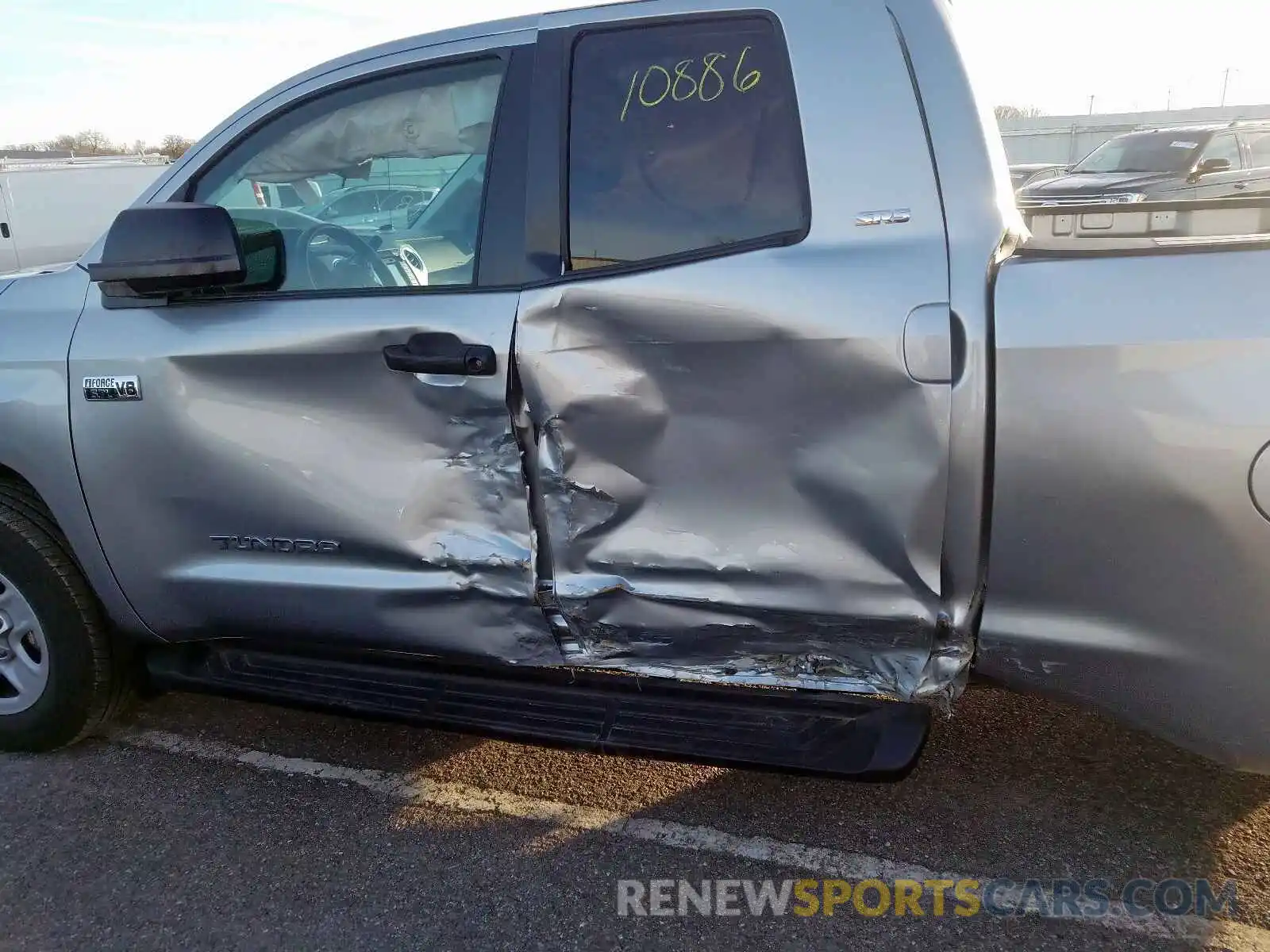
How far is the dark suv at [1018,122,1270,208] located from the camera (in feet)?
38.2

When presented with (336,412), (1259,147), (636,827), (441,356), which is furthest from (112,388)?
(1259,147)

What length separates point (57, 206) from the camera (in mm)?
14320

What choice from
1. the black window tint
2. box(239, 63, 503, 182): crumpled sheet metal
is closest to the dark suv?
the black window tint

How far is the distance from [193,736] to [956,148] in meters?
2.78

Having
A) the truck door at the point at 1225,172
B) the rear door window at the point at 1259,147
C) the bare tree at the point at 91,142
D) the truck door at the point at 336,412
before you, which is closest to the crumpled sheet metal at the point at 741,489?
the truck door at the point at 336,412

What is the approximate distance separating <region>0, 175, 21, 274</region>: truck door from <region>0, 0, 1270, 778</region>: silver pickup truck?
13.1 meters

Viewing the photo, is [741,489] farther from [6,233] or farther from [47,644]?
[6,233]

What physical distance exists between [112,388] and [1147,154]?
542 inches

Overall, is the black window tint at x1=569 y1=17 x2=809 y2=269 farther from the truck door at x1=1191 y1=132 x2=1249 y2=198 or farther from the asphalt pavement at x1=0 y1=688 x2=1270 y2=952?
the truck door at x1=1191 y1=132 x2=1249 y2=198

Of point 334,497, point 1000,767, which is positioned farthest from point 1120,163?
point 334,497

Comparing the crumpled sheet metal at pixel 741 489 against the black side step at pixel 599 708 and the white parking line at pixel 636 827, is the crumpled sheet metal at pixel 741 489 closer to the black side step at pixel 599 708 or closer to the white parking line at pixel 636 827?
the black side step at pixel 599 708

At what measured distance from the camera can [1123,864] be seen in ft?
7.96

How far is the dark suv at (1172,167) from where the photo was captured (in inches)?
459

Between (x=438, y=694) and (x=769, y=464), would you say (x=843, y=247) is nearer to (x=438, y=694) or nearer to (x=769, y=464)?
(x=769, y=464)
